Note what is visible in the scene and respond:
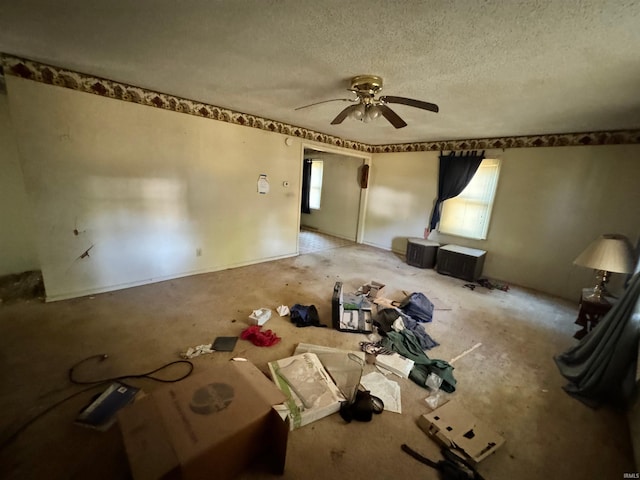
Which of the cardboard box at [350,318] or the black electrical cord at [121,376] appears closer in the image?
the black electrical cord at [121,376]

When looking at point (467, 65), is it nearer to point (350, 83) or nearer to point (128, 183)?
point (350, 83)

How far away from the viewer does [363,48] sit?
166 cm

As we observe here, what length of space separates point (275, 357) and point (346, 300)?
103cm

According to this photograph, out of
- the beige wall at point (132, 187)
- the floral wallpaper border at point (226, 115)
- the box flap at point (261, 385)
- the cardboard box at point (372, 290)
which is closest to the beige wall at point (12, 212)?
the beige wall at point (132, 187)

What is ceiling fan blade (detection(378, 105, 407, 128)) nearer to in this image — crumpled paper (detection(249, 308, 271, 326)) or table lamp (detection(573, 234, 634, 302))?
table lamp (detection(573, 234, 634, 302))

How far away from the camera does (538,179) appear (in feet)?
12.0

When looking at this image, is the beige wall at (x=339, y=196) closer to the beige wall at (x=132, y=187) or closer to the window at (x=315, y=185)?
the window at (x=315, y=185)

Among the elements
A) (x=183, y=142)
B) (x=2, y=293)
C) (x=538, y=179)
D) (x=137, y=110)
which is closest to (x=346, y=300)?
(x=183, y=142)

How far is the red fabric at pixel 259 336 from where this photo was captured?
2.14m

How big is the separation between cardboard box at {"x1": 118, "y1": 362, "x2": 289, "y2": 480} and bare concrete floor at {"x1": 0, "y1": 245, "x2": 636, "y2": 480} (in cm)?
18

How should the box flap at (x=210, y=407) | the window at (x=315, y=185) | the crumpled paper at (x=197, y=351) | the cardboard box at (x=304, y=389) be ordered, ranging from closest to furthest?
the box flap at (x=210, y=407) < the cardboard box at (x=304, y=389) < the crumpled paper at (x=197, y=351) < the window at (x=315, y=185)

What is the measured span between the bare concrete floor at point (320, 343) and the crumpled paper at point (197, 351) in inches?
2.6

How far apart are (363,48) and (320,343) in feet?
7.61

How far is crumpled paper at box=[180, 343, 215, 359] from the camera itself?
6.46ft
